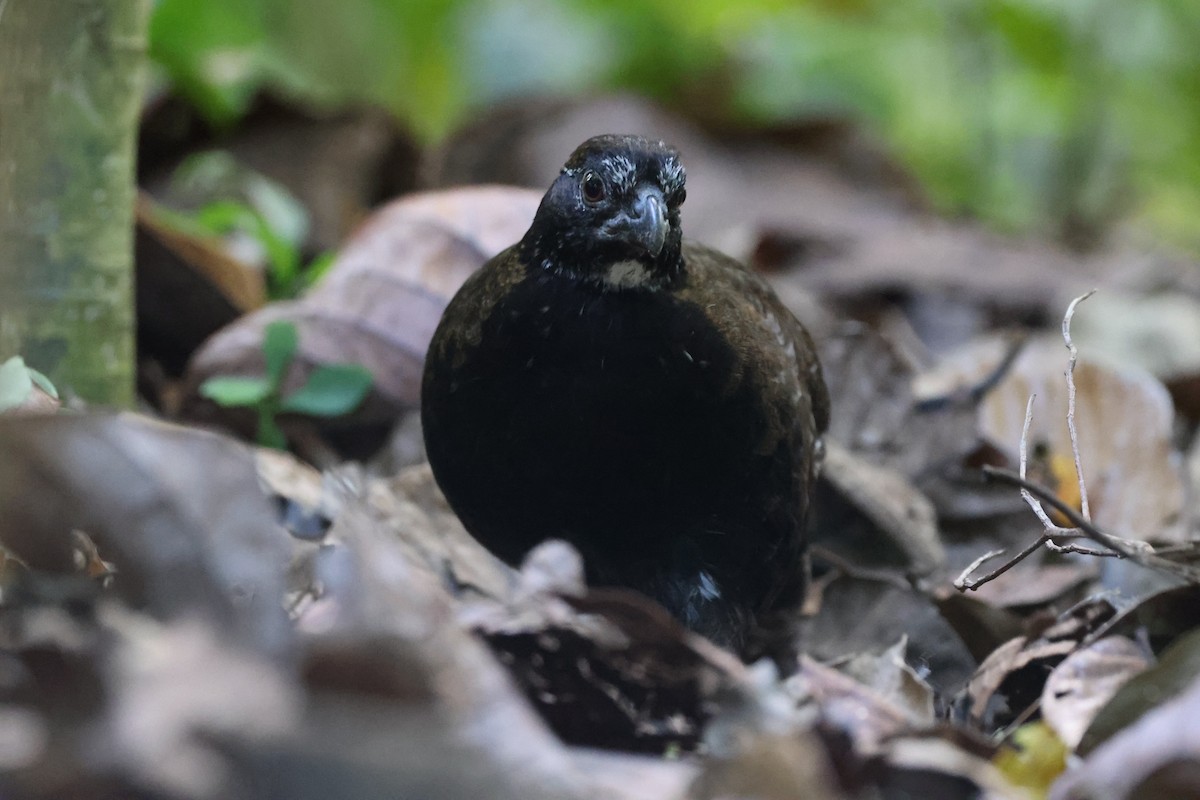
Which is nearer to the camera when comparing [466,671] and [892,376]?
[466,671]

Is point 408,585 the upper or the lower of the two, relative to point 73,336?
upper

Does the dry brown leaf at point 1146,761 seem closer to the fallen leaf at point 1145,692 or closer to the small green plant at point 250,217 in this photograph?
the fallen leaf at point 1145,692

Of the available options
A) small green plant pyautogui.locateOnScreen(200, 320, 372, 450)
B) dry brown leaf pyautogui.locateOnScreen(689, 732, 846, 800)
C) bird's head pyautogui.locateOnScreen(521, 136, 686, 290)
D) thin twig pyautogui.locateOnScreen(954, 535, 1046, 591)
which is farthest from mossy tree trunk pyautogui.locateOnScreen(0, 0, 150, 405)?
dry brown leaf pyautogui.locateOnScreen(689, 732, 846, 800)

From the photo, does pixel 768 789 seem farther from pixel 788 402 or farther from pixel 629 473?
pixel 788 402

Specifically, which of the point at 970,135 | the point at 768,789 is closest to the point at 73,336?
the point at 768,789

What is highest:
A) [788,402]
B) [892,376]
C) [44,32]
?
[44,32]

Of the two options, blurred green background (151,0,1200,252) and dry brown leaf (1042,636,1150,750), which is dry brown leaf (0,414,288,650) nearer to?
dry brown leaf (1042,636,1150,750)
